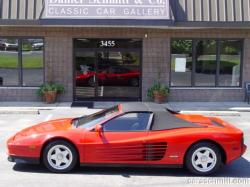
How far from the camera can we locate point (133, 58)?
18469mm

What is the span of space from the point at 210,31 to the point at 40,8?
681 centimetres

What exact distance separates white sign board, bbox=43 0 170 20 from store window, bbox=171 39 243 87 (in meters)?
2.36

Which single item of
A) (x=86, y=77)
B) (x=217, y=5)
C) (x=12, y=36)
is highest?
(x=217, y=5)

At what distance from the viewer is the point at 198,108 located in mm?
16969

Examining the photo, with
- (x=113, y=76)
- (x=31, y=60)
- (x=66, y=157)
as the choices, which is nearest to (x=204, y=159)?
(x=66, y=157)

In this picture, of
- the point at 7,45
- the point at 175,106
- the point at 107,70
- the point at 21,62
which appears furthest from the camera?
the point at 107,70

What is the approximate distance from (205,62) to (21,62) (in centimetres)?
750

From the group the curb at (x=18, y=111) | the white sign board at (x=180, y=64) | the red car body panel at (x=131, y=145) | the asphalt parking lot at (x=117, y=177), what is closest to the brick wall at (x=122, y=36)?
the white sign board at (x=180, y=64)

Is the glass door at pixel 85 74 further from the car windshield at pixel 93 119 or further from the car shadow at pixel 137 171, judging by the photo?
the car shadow at pixel 137 171

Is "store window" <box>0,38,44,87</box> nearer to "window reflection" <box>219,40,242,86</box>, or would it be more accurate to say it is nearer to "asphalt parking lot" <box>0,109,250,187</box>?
"window reflection" <box>219,40,242,86</box>

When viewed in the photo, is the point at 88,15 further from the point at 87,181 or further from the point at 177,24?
the point at 87,181

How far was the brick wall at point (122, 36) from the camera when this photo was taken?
17.9m

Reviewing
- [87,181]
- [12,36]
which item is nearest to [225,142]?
[87,181]

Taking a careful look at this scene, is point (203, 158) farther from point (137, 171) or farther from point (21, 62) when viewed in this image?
point (21, 62)
